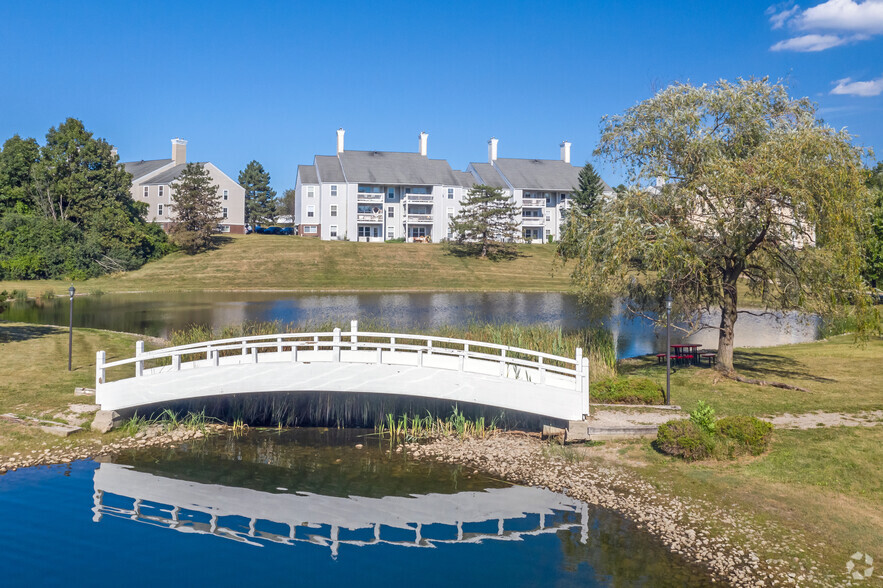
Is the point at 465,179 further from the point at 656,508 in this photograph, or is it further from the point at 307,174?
the point at 656,508

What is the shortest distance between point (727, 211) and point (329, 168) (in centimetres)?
7624

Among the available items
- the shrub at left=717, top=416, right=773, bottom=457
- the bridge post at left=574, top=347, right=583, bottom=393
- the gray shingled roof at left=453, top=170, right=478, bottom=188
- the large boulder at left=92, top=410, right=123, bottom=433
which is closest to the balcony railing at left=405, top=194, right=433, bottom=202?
the gray shingled roof at left=453, top=170, right=478, bottom=188

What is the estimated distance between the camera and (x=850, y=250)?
19.4 m

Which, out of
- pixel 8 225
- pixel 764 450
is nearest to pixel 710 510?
pixel 764 450

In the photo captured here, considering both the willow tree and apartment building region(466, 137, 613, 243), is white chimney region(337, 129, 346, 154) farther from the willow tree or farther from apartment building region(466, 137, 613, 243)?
the willow tree

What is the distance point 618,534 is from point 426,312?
1332 inches

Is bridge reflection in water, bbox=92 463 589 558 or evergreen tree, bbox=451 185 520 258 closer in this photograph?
bridge reflection in water, bbox=92 463 589 558

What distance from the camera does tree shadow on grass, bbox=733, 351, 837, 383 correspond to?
75.7 feet

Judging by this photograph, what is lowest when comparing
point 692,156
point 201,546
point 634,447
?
point 201,546

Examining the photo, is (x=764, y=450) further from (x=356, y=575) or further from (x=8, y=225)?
(x=8, y=225)

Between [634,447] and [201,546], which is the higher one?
[634,447]

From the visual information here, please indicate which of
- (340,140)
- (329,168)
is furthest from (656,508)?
(340,140)

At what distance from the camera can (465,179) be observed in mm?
96188

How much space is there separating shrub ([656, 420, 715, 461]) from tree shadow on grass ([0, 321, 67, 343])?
26862 millimetres
